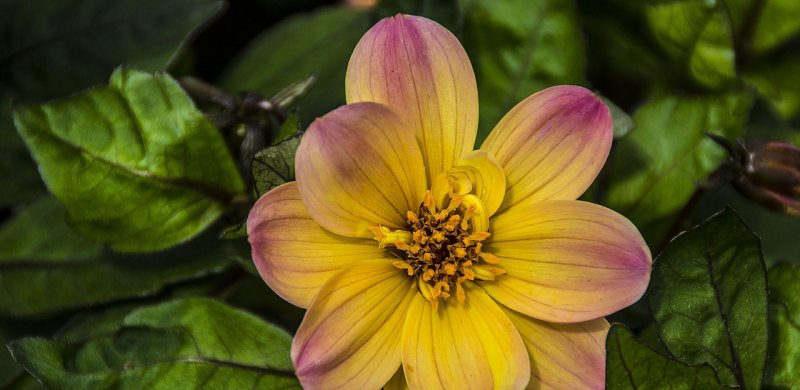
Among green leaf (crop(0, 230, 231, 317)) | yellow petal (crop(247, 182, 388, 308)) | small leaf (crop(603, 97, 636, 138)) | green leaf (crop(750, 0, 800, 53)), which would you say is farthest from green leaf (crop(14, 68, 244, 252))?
green leaf (crop(750, 0, 800, 53))

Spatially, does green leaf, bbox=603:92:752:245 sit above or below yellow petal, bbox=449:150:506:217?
below

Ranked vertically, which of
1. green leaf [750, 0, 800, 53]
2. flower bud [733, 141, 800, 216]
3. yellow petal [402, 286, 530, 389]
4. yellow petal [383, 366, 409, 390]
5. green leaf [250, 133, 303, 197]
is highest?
green leaf [250, 133, 303, 197]

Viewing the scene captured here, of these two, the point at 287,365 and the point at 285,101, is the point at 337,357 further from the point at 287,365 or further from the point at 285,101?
the point at 285,101

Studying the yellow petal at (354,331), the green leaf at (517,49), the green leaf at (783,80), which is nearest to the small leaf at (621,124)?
the green leaf at (517,49)

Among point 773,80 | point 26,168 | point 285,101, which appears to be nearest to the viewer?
point 285,101

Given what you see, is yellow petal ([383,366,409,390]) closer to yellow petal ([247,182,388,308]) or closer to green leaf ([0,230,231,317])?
yellow petal ([247,182,388,308])

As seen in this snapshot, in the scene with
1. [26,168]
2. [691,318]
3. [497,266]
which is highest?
[26,168]

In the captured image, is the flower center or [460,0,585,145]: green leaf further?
[460,0,585,145]: green leaf

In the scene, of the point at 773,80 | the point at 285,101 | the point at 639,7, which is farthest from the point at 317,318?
the point at 773,80
